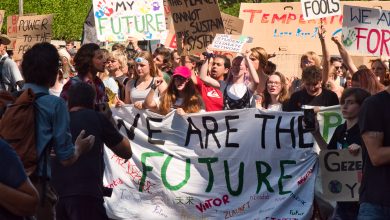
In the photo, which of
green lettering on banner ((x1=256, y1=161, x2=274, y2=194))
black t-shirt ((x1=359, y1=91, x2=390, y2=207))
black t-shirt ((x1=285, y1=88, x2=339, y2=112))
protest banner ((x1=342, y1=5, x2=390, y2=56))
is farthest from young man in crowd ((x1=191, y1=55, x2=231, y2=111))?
black t-shirt ((x1=359, y1=91, x2=390, y2=207))

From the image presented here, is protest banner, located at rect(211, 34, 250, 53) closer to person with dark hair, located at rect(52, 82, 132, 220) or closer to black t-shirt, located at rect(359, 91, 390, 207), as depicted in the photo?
person with dark hair, located at rect(52, 82, 132, 220)

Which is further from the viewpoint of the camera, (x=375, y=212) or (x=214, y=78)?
(x=214, y=78)

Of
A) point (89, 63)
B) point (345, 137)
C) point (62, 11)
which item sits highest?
point (89, 63)

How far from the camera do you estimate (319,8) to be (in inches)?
532

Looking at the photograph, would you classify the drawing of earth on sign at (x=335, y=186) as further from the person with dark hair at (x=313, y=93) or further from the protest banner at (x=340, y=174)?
the person with dark hair at (x=313, y=93)

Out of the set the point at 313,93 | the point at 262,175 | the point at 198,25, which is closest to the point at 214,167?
the point at 262,175

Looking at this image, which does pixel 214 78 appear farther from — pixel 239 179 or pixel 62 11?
pixel 62 11

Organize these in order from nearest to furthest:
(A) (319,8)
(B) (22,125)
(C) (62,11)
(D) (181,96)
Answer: (B) (22,125) → (D) (181,96) → (A) (319,8) → (C) (62,11)

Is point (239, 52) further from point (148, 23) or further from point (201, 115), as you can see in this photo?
point (148, 23)

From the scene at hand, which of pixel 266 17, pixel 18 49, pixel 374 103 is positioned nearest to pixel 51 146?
pixel 374 103

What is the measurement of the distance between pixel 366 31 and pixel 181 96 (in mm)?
2945

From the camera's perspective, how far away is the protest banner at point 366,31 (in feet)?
40.5

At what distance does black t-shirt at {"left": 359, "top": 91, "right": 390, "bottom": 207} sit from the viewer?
604cm

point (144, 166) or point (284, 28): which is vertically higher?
point (284, 28)
